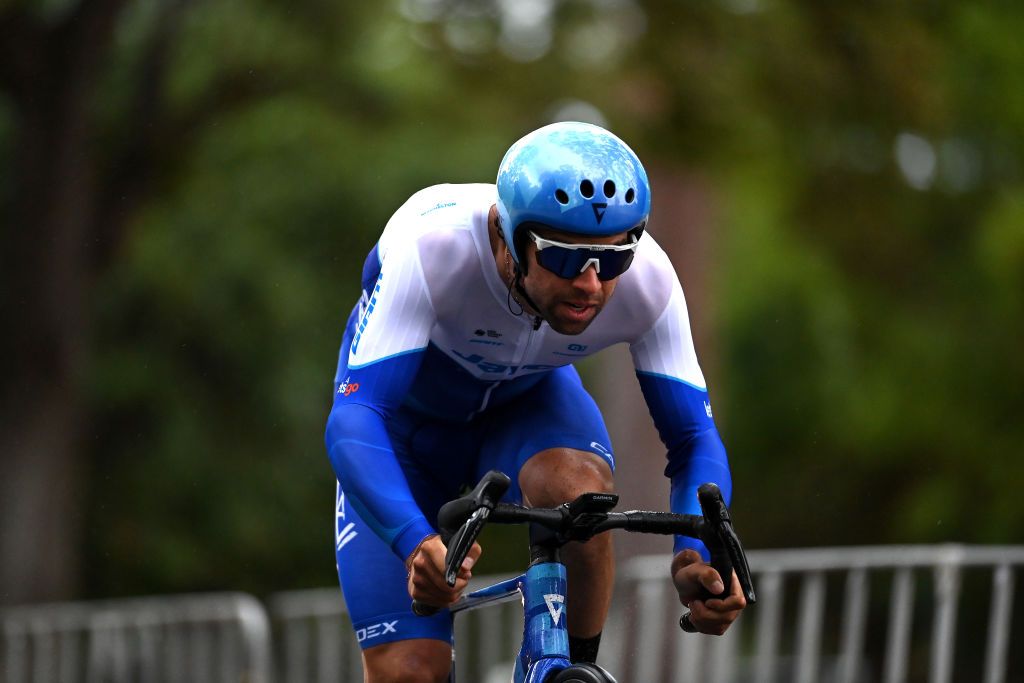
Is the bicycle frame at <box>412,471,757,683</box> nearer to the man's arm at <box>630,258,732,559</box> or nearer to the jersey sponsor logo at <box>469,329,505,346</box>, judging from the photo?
the man's arm at <box>630,258,732,559</box>

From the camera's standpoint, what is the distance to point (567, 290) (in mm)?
4184

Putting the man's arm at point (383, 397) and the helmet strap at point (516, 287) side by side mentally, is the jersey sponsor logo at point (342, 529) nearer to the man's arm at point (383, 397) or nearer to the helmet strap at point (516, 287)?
the man's arm at point (383, 397)

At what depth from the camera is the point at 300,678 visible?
40.7 ft

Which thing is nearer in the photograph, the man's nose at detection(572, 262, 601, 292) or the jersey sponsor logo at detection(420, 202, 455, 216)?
the man's nose at detection(572, 262, 601, 292)

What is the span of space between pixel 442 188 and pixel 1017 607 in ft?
13.7

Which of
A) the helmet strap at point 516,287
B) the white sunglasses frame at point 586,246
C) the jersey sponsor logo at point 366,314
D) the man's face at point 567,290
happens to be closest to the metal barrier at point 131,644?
the jersey sponsor logo at point 366,314

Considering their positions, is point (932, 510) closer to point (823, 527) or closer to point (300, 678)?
point (823, 527)

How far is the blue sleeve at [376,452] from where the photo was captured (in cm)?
416

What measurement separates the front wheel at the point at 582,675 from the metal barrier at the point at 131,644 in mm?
7645

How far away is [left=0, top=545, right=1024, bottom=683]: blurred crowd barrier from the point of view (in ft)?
26.0

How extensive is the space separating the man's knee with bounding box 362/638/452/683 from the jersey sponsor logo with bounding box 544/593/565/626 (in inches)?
33.7

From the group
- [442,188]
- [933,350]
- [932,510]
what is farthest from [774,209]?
[442,188]

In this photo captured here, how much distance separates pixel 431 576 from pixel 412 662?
3.37 ft

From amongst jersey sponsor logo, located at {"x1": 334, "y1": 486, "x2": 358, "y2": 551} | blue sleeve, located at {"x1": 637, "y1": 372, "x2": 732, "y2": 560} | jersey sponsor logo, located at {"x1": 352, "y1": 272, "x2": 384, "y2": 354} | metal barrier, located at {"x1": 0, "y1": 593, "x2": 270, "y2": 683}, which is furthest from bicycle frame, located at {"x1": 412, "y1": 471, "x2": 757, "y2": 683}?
metal barrier, located at {"x1": 0, "y1": 593, "x2": 270, "y2": 683}
